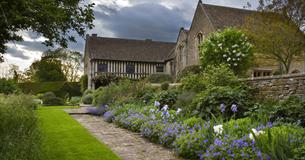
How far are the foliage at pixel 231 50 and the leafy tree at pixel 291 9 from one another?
2.39 m

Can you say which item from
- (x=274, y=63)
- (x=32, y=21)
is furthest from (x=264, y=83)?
(x=274, y=63)

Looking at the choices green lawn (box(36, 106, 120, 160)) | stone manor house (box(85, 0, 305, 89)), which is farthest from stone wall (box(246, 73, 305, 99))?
stone manor house (box(85, 0, 305, 89))

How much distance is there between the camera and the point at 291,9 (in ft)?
47.3

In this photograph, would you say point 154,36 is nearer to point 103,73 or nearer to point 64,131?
point 103,73

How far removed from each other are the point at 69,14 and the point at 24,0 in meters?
1.21

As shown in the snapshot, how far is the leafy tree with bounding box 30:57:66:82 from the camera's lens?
116 ft

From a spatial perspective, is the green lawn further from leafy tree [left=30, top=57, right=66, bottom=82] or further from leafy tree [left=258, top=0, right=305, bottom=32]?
leafy tree [left=30, top=57, right=66, bottom=82]

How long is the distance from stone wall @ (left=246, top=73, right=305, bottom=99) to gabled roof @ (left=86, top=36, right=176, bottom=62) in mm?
20671

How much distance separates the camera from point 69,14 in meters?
4.61

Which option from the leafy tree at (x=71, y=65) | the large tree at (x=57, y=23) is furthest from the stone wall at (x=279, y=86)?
the leafy tree at (x=71, y=65)

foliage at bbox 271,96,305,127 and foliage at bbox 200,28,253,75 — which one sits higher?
foliage at bbox 200,28,253,75

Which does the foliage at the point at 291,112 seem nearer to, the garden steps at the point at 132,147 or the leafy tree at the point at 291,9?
the garden steps at the point at 132,147

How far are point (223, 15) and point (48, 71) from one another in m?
24.7

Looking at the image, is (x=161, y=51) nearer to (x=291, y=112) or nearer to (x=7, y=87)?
(x=7, y=87)
